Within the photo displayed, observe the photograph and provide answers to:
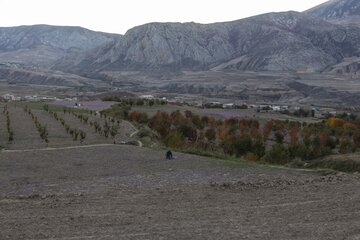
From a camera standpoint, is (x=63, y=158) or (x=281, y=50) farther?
(x=281, y=50)

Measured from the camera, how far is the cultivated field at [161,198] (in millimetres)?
10672

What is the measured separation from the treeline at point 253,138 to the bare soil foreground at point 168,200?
29.6ft

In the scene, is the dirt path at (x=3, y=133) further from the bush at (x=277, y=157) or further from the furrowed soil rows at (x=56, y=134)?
the bush at (x=277, y=157)

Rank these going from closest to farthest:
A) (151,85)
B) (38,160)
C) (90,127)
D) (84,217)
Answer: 1. (84,217)
2. (38,160)
3. (90,127)
4. (151,85)

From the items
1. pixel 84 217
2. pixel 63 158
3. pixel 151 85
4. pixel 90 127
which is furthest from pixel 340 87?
pixel 84 217

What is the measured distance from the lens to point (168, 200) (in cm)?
1393

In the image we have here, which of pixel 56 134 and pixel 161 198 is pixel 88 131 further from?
pixel 161 198

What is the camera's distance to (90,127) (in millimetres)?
35750

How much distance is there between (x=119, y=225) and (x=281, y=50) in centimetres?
18790

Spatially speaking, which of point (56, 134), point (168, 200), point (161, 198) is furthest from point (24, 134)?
point (168, 200)

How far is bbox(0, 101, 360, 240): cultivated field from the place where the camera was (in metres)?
10.7

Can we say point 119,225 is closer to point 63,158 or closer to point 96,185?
point 96,185

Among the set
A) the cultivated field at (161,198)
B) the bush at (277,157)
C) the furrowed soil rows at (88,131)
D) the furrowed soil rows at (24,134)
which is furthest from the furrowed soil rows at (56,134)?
the bush at (277,157)

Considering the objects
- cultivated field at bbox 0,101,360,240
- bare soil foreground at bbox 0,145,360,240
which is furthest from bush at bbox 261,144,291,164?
bare soil foreground at bbox 0,145,360,240
